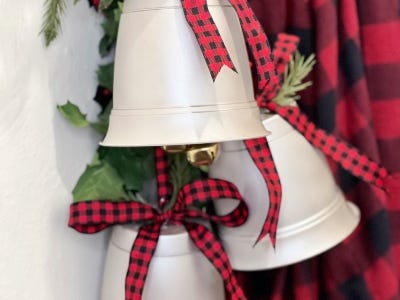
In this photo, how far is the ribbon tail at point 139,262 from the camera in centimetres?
52

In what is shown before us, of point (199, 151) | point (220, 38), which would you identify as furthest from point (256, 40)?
point (199, 151)

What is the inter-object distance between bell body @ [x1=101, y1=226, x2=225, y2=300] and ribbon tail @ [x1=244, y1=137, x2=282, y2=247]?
8 centimetres

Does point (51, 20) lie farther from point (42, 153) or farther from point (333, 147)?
point (333, 147)

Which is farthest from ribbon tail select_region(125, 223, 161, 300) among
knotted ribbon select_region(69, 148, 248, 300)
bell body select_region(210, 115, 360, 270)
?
bell body select_region(210, 115, 360, 270)

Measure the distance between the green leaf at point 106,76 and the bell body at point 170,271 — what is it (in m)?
0.17

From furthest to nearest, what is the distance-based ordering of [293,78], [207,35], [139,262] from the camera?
[293,78], [139,262], [207,35]

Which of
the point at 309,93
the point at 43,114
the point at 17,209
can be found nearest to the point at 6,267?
the point at 17,209

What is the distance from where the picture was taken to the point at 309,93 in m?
0.72

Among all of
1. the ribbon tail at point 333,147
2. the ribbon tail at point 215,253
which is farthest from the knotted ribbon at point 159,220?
the ribbon tail at point 333,147

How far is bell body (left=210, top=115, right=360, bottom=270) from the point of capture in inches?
22.2

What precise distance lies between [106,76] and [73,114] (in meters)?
0.08

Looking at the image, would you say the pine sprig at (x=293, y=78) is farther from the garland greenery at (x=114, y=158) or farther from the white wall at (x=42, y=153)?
the white wall at (x=42, y=153)

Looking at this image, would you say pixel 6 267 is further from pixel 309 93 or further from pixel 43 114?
pixel 309 93

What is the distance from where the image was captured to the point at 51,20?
51 cm
